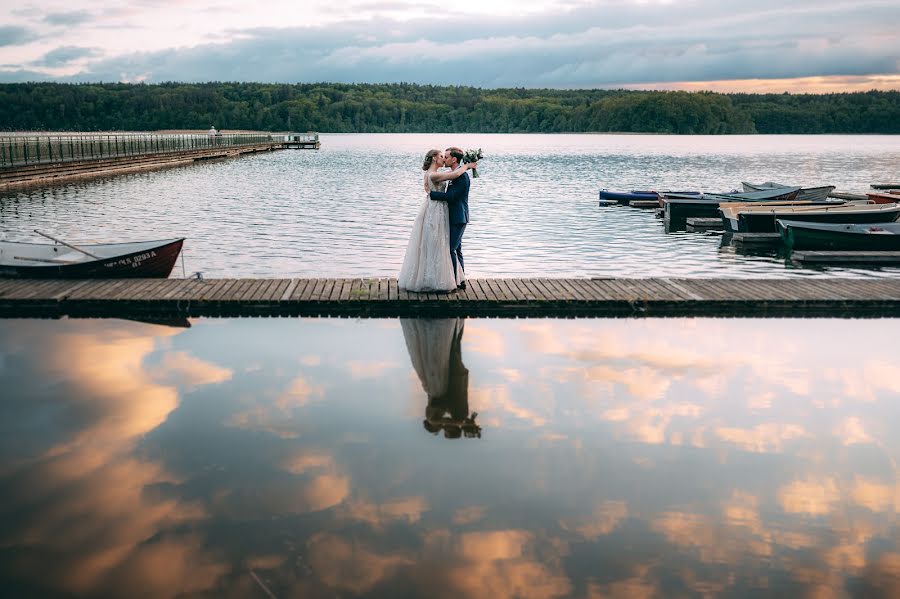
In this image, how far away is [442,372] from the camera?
9047 mm

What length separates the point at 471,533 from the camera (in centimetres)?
533

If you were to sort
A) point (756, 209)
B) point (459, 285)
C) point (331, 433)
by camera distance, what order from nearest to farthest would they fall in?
point (331, 433) < point (459, 285) < point (756, 209)

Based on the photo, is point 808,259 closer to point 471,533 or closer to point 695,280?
point 695,280

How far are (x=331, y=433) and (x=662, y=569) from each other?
122 inches

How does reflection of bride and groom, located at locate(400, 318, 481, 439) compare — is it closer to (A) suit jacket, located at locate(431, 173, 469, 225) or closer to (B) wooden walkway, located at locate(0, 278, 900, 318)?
(B) wooden walkway, located at locate(0, 278, 900, 318)

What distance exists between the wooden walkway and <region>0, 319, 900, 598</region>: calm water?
131 cm

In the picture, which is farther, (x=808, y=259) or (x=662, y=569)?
(x=808, y=259)

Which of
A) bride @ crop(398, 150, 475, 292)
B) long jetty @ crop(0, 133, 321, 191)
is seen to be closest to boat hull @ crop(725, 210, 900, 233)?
bride @ crop(398, 150, 475, 292)

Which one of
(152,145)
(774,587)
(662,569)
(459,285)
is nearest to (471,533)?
(662,569)

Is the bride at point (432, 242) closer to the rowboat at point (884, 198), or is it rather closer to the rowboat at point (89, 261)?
the rowboat at point (89, 261)

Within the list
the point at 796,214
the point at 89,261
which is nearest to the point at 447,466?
the point at 89,261

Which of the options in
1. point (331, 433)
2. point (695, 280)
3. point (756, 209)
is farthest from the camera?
point (756, 209)

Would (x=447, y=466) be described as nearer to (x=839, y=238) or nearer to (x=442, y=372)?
(x=442, y=372)

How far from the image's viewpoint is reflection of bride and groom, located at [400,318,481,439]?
24.2 ft
